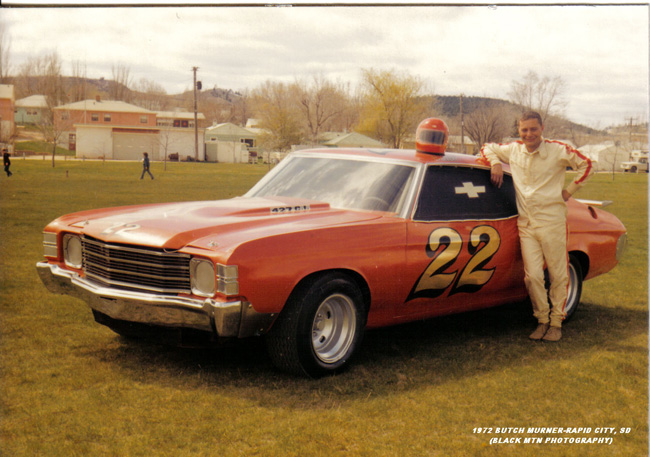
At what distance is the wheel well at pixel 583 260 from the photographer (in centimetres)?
621

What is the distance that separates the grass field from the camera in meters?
3.53

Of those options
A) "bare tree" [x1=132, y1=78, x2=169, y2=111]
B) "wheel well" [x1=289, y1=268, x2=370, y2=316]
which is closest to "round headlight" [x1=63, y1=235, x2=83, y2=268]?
"wheel well" [x1=289, y1=268, x2=370, y2=316]

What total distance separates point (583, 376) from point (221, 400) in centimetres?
258

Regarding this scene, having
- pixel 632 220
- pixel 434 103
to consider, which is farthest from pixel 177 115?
pixel 632 220

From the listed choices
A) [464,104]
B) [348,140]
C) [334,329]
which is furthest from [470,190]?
[348,140]

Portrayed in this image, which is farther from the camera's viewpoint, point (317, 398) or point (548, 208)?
point (548, 208)

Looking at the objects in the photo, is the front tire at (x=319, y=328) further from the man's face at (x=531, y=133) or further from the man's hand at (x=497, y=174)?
the man's face at (x=531, y=133)

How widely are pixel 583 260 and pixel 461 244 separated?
1848 mm

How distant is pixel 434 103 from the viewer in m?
24.3

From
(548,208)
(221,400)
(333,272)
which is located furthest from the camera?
(548,208)

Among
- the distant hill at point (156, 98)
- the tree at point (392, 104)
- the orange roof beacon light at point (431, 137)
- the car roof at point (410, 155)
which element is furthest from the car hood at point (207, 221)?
the tree at point (392, 104)

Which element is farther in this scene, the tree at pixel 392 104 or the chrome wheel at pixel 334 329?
the tree at pixel 392 104

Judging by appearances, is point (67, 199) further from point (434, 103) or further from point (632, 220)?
point (632, 220)

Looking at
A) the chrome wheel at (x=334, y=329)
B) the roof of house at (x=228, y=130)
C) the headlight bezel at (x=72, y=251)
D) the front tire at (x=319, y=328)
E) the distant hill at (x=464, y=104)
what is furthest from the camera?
the roof of house at (x=228, y=130)
